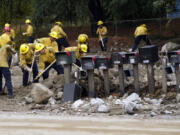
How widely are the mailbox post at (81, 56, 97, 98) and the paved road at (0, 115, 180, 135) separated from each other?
201cm

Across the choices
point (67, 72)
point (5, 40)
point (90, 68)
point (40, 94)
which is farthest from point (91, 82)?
point (5, 40)

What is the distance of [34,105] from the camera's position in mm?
11508

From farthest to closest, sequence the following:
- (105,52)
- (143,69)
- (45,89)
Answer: (105,52)
(143,69)
(45,89)

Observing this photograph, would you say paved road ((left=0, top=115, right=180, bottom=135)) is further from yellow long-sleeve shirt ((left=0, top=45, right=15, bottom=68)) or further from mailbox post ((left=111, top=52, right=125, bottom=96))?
yellow long-sleeve shirt ((left=0, top=45, right=15, bottom=68))

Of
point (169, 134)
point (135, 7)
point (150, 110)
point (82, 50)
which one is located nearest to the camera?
point (169, 134)

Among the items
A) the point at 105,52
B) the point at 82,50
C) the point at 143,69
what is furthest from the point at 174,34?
the point at 82,50

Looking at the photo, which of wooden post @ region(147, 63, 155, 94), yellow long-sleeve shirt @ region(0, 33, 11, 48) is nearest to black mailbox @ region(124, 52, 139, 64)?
wooden post @ region(147, 63, 155, 94)

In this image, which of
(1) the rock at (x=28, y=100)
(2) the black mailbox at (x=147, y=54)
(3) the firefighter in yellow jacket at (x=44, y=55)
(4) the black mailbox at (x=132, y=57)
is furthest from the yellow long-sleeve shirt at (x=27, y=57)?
(2) the black mailbox at (x=147, y=54)

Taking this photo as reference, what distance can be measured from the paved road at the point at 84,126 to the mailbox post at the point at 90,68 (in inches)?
79.3

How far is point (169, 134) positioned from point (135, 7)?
15865 millimetres

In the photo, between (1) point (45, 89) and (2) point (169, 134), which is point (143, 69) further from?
(2) point (169, 134)

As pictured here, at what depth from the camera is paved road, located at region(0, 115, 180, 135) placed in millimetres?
8516

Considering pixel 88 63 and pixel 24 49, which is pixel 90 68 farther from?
pixel 24 49

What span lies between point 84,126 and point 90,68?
9.33 ft
